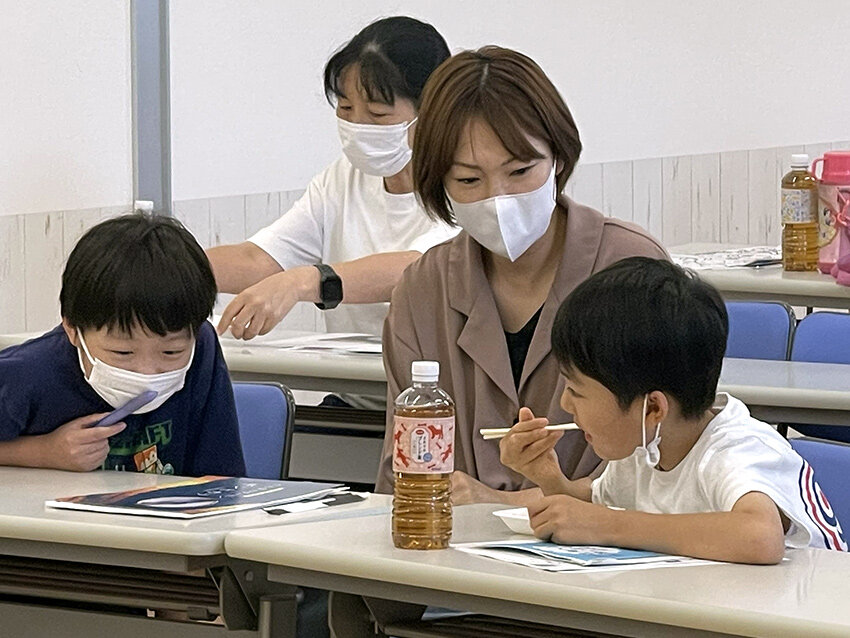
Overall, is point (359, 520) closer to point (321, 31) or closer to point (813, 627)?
point (813, 627)

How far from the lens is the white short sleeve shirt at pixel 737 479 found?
6.27 ft

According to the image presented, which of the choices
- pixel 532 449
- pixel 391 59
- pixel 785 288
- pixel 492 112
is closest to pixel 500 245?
pixel 492 112

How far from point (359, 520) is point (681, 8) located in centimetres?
536

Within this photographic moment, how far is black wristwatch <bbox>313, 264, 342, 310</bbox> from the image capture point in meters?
3.32

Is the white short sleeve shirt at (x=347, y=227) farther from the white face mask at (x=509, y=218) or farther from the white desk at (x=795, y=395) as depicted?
the white face mask at (x=509, y=218)

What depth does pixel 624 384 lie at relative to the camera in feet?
6.51

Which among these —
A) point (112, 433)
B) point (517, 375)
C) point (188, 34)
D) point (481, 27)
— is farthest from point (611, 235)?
point (481, 27)

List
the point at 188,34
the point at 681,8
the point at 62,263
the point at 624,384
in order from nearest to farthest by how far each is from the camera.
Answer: the point at 624,384
the point at 62,263
the point at 188,34
the point at 681,8

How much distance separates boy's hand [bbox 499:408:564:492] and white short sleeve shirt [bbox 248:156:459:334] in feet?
5.11

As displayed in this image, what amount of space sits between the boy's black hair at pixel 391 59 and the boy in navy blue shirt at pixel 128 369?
112 cm

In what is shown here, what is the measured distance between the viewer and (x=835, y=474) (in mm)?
2246

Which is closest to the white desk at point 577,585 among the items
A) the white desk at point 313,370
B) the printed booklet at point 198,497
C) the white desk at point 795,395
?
the printed booklet at point 198,497

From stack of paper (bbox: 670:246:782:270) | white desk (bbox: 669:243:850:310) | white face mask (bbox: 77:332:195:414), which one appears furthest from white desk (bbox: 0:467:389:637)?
stack of paper (bbox: 670:246:782:270)

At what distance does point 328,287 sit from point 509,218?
885mm
